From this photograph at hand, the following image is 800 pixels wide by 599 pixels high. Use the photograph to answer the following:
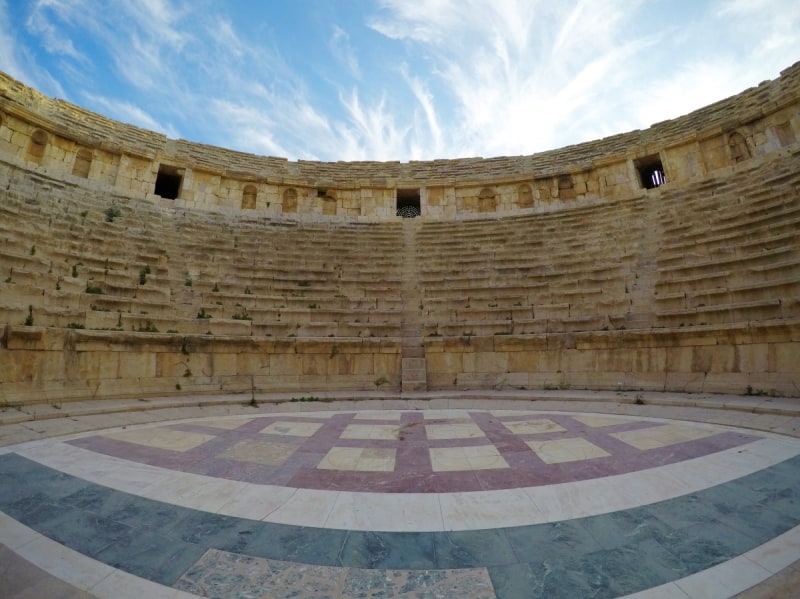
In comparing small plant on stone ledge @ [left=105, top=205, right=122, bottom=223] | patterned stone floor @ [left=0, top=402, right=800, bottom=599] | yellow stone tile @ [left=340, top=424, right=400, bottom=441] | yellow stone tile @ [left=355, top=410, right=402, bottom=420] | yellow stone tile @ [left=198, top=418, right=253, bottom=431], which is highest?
small plant on stone ledge @ [left=105, top=205, right=122, bottom=223]

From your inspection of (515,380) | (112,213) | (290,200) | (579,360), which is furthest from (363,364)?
(290,200)

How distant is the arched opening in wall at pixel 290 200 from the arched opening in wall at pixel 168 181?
4052mm

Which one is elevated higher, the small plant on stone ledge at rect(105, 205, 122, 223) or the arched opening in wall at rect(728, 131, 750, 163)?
the arched opening in wall at rect(728, 131, 750, 163)

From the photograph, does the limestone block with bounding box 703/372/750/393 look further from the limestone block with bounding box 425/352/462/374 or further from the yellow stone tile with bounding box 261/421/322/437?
the yellow stone tile with bounding box 261/421/322/437

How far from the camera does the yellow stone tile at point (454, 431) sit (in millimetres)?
4629

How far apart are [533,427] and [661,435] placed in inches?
57.8

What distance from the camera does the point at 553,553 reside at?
2.07 m

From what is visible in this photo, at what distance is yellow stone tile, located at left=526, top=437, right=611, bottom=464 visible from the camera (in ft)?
11.9

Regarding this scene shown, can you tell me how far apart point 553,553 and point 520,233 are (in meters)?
12.3

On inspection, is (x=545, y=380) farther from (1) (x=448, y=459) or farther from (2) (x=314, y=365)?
(2) (x=314, y=365)

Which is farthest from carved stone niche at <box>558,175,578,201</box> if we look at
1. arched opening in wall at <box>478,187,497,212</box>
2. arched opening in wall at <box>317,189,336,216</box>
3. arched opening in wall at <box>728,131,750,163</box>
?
arched opening in wall at <box>317,189,336,216</box>

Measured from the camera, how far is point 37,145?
12.2m

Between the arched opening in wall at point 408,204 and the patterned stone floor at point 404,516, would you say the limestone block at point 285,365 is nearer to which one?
the patterned stone floor at point 404,516

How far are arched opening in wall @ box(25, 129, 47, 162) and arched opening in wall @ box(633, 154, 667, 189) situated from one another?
21.9 meters
